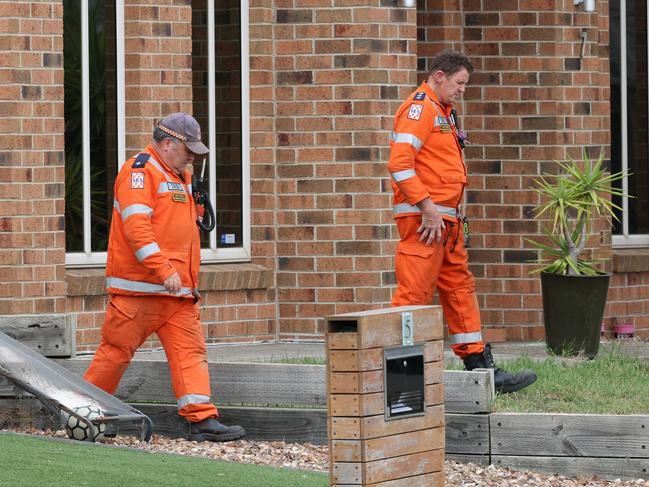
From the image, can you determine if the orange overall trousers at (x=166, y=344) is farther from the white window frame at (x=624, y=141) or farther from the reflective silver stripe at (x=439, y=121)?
the white window frame at (x=624, y=141)

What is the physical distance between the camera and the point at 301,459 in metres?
9.27

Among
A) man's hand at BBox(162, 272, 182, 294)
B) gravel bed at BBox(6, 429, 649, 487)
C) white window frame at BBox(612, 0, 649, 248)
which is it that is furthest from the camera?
white window frame at BBox(612, 0, 649, 248)

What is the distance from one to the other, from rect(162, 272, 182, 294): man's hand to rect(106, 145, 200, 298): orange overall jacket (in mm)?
23

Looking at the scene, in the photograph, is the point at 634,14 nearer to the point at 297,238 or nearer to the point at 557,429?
the point at 297,238

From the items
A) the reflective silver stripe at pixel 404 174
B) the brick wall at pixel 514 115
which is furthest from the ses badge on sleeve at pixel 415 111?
the brick wall at pixel 514 115

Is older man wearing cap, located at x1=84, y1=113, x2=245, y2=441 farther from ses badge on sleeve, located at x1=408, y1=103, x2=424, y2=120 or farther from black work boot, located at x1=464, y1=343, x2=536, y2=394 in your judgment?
black work boot, located at x1=464, y1=343, x2=536, y2=394

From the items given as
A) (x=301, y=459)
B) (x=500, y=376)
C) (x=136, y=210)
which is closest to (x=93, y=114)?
(x=136, y=210)

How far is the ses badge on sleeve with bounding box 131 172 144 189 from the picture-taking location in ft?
30.5

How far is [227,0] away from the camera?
13.3 metres

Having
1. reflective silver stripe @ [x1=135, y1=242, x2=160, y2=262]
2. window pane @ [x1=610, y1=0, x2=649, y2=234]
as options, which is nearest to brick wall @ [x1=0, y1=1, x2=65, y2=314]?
reflective silver stripe @ [x1=135, y1=242, x2=160, y2=262]

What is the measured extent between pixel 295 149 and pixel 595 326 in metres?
2.75

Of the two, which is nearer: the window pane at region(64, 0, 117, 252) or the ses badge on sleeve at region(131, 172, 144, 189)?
the ses badge on sleeve at region(131, 172, 144, 189)

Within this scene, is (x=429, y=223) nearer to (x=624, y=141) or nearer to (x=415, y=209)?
(x=415, y=209)

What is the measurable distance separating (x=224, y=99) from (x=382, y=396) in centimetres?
646
